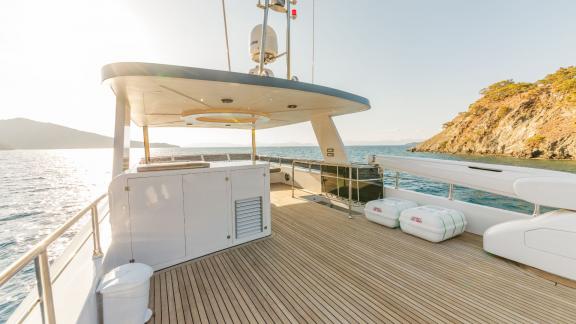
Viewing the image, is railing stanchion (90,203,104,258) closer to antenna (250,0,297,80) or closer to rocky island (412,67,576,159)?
antenna (250,0,297,80)

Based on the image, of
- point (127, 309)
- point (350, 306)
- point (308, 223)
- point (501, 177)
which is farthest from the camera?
point (308, 223)

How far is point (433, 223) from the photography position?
3.69m

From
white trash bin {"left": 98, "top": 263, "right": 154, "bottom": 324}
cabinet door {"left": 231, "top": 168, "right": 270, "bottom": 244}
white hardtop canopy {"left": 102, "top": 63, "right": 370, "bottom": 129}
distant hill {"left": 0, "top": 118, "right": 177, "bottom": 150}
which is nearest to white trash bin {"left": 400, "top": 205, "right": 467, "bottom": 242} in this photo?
white hardtop canopy {"left": 102, "top": 63, "right": 370, "bottom": 129}

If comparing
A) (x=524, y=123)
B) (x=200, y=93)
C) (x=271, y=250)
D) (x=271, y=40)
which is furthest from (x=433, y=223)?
(x=524, y=123)

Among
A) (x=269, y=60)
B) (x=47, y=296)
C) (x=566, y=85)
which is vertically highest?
(x=566, y=85)

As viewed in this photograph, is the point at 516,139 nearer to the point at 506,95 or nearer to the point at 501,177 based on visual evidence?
the point at 506,95

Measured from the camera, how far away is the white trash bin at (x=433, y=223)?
3662mm

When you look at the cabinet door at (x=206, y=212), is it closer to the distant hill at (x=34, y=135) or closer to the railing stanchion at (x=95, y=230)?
the railing stanchion at (x=95, y=230)

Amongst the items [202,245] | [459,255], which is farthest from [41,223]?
[459,255]

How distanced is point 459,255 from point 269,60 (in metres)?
5.14

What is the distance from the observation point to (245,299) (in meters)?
2.48

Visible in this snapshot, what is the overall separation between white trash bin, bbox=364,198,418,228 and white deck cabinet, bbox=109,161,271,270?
7.19ft

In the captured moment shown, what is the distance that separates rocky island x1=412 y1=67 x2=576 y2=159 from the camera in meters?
31.4

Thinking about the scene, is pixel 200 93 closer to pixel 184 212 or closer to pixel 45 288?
pixel 184 212
